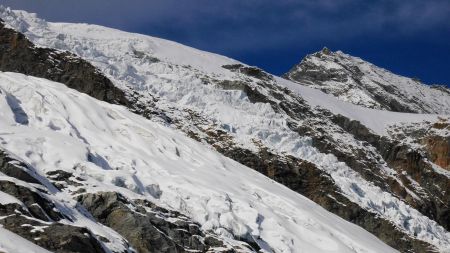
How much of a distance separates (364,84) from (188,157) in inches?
4258

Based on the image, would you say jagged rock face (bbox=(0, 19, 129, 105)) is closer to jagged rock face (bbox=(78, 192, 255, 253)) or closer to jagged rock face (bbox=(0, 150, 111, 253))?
jagged rock face (bbox=(78, 192, 255, 253))

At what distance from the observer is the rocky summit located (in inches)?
1436

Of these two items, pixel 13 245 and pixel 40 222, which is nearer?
pixel 13 245

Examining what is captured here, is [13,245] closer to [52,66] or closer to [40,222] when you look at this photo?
[40,222]

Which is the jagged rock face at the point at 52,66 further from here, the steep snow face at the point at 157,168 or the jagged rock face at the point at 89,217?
the jagged rock face at the point at 89,217

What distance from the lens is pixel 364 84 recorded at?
157 m

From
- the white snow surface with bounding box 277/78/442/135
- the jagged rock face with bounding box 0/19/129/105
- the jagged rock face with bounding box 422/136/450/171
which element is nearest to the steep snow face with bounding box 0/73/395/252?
the jagged rock face with bounding box 0/19/129/105

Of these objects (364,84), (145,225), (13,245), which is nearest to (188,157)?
(145,225)

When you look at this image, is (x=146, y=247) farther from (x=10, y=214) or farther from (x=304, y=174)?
(x=304, y=174)

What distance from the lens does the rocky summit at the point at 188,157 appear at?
36469 millimetres

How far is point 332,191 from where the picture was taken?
7025cm

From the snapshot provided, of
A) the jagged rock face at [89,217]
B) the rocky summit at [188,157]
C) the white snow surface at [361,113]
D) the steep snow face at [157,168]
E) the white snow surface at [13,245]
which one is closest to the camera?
the white snow surface at [13,245]

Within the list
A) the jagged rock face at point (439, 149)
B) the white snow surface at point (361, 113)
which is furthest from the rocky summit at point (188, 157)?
the white snow surface at point (361, 113)

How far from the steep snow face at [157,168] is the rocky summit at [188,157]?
0.13 meters
